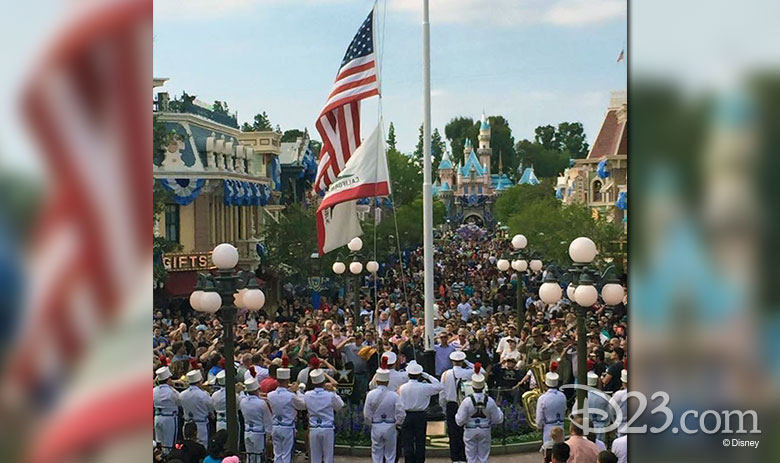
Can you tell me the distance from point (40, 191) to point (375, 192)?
10.7 m

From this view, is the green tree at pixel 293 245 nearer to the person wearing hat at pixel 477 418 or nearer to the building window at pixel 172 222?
the building window at pixel 172 222

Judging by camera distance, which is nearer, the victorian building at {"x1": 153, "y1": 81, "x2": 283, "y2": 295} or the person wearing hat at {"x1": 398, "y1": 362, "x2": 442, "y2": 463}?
the person wearing hat at {"x1": 398, "y1": 362, "x2": 442, "y2": 463}

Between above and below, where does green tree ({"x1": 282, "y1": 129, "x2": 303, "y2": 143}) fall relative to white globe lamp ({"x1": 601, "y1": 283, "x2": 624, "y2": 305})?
above

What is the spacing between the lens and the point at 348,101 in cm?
1348

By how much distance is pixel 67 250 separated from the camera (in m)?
2.30

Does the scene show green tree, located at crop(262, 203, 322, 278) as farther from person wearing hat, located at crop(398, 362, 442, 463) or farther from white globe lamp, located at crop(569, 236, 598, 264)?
white globe lamp, located at crop(569, 236, 598, 264)

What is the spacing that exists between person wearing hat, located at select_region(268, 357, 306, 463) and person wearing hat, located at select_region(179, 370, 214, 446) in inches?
34.4

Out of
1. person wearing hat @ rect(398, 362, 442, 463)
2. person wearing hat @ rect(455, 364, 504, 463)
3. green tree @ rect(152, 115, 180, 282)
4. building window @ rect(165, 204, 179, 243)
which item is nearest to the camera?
person wearing hat @ rect(455, 364, 504, 463)

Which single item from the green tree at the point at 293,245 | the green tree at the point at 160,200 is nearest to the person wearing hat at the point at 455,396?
the green tree at the point at 160,200

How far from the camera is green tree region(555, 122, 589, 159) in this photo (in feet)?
333

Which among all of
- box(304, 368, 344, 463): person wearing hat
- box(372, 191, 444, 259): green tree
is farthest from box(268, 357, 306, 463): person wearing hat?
box(372, 191, 444, 259): green tree

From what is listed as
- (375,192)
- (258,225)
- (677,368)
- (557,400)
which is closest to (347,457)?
(557,400)

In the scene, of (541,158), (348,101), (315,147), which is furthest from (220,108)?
(541,158)

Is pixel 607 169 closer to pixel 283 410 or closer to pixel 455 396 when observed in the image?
pixel 455 396
